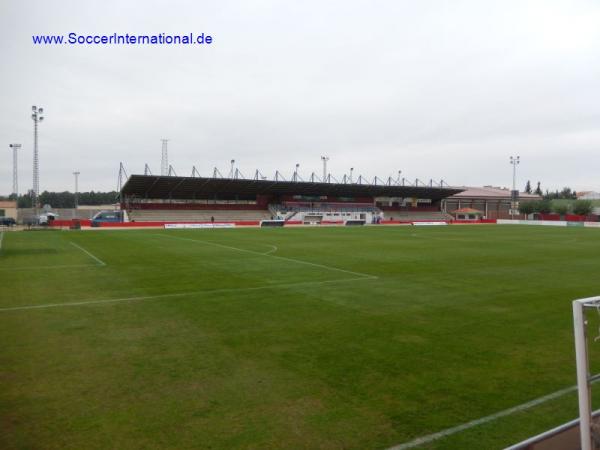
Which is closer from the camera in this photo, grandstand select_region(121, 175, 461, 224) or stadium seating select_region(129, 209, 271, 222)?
stadium seating select_region(129, 209, 271, 222)

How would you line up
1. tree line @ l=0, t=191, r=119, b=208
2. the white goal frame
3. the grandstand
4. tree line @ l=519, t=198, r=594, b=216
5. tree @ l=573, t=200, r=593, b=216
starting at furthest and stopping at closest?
tree line @ l=0, t=191, r=119, b=208
tree line @ l=519, t=198, r=594, b=216
tree @ l=573, t=200, r=593, b=216
the grandstand
the white goal frame

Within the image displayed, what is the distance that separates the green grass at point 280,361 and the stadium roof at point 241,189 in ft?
178

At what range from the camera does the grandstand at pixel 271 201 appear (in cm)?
6969

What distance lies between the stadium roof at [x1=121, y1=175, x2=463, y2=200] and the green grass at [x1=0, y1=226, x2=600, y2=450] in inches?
2134

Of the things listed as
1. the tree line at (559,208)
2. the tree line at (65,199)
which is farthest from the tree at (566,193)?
the tree line at (65,199)

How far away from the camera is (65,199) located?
15275cm

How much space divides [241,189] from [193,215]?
9291 millimetres

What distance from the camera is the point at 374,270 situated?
1772 cm

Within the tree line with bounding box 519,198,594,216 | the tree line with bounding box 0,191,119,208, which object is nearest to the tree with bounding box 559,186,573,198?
the tree line with bounding box 519,198,594,216

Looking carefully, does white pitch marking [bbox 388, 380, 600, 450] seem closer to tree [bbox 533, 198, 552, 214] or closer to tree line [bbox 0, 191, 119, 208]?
tree [bbox 533, 198, 552, 214]

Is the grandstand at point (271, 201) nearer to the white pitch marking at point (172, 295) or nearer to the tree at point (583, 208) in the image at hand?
the tree at point (583, 208)

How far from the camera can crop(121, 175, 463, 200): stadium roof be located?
67.8 metres

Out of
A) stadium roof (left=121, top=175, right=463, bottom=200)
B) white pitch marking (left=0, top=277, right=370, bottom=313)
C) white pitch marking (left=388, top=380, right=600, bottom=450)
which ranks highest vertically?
stadium roof (left=121, top=175, right=463, bottom=200)

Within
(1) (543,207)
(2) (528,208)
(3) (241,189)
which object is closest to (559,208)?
(1) (543,207)
